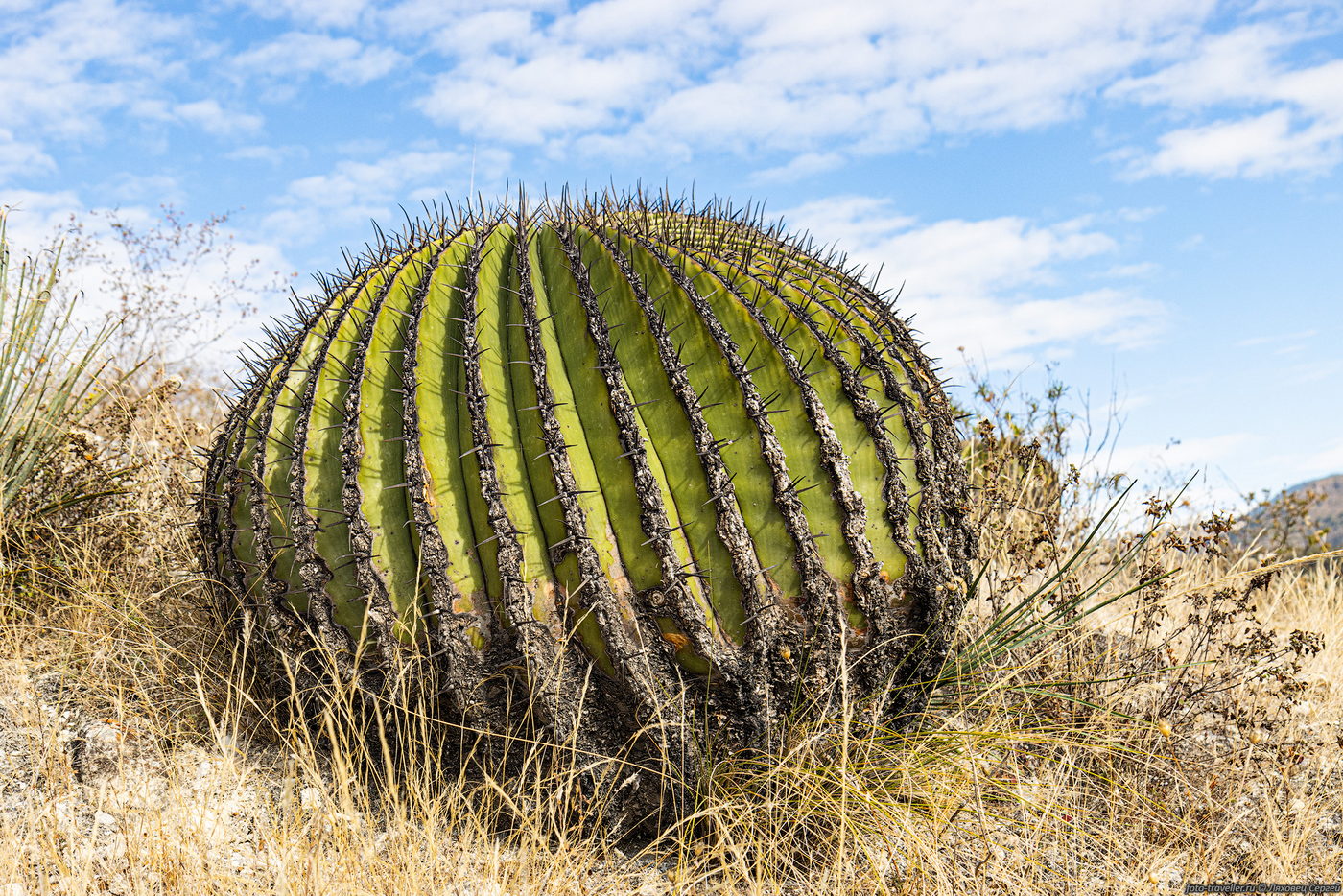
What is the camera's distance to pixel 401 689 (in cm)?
308

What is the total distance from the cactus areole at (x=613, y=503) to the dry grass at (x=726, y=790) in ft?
0.97

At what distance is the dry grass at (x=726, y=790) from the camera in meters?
2.79

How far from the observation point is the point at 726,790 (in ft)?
10.0

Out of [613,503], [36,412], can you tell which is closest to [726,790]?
[613,503]

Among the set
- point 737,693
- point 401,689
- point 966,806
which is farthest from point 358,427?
point 966,806

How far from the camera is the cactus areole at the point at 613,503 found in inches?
114

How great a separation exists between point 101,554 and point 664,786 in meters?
3.51

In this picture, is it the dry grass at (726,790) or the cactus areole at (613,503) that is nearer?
the dry grass at (726,790)

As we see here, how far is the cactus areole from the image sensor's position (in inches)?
114

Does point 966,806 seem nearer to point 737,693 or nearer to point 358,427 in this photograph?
point 737,693

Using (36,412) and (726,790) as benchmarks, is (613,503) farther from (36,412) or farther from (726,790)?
(36,412)

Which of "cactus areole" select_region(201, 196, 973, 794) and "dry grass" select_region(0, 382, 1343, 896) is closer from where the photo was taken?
"dry grass" select_region(0, 382, 1343, 896)

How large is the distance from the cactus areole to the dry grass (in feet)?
0.97

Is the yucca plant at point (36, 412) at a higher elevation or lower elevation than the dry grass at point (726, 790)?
higher
